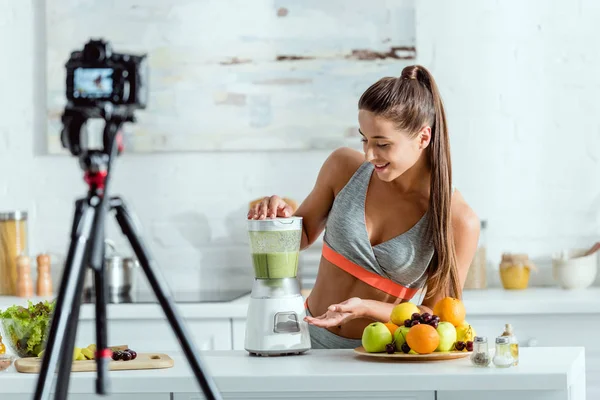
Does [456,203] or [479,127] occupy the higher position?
[479,127]

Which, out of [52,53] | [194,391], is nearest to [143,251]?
[194,391]

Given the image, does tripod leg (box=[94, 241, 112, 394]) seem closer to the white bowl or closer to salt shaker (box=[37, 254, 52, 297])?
salt shaker (box=[37, 254, 52, 297])

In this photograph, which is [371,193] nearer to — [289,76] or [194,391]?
[194,391]

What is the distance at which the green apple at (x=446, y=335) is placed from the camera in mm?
1942

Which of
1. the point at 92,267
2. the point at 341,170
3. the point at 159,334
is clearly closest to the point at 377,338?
the point at 341,170

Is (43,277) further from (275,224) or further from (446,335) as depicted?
(446,335)

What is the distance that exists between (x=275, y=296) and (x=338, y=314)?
15cm

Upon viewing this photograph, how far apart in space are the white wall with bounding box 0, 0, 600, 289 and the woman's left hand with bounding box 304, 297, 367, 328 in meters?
1.61

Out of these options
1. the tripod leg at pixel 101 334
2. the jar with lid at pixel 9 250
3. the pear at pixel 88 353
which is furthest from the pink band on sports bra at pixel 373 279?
the jar with lid at pixel 9 250

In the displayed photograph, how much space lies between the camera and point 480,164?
3582mm

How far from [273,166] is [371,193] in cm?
136

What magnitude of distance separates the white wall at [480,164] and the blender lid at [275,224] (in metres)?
1.52

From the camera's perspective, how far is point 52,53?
3.66 metres

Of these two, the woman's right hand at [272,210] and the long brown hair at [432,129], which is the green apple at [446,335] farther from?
the woman's right hand at [272,210]
